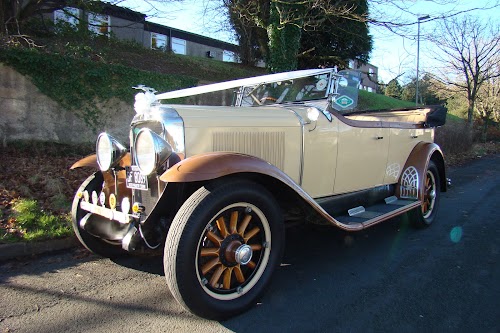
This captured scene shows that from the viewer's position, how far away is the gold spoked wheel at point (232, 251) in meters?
2.62

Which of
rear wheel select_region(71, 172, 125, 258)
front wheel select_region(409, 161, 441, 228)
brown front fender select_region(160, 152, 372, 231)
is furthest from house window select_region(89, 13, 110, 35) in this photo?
brown front fender select_region(160, 152, 372, 231)

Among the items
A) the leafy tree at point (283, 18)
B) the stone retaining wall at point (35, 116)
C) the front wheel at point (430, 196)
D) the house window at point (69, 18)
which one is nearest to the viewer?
the front wheel at point (430, 196)

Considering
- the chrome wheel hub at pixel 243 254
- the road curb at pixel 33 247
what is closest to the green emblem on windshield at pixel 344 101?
the chrome wheel hub at pixel 243 254

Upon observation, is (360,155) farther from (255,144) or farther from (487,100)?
(487,100)

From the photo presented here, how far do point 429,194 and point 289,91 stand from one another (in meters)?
2.53

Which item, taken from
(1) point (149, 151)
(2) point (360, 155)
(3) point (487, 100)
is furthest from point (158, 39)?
(1) point (149, 151)

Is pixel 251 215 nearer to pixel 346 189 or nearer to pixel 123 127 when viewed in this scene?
pixel 346 189

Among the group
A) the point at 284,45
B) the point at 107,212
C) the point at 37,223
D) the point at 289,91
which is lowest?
the point at 37,223

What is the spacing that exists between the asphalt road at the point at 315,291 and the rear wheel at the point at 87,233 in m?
0.13

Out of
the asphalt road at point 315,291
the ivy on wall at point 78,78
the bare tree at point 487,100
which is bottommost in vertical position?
the asphalt road at point 315,291

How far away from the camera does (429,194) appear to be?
5.23 metres

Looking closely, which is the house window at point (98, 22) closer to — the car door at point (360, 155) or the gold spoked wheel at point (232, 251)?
the car door at point (360, 155)

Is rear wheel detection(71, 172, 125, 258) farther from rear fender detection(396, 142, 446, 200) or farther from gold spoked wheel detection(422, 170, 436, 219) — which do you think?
gold spoked wheel detection(422, 170, 436, 219)

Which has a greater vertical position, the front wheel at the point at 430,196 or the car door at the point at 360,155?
the car door at the point at 360,155
